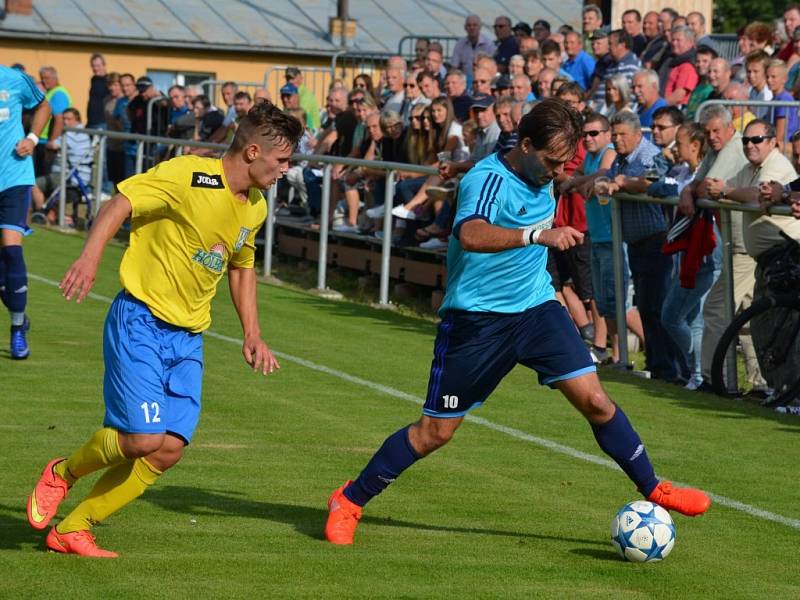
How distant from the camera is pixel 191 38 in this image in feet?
144

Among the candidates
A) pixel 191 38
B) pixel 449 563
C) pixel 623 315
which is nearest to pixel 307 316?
pixel 623 315

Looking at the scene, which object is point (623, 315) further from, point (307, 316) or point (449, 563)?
point (449, 563)

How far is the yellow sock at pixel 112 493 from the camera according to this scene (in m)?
6.71

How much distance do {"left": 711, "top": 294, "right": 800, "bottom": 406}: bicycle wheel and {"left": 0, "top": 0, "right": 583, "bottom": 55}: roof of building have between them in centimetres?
2917

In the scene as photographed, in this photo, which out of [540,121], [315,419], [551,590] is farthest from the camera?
[315,419]

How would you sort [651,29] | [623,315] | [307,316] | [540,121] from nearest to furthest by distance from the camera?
[540,121] → [623,315] → [307,316] → [651,29]

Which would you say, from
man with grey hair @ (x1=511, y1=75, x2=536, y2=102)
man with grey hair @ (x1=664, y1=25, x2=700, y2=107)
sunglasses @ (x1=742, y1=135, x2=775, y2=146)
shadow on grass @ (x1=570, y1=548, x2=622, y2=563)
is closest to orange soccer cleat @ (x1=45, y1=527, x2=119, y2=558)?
shadow on grass @ (x1=570, y1=548, x2=622, y2=563)

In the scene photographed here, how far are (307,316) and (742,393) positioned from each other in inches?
218

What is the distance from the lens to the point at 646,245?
13.1m

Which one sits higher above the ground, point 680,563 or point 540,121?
point 540,121

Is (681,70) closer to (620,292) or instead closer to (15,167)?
(620,292)

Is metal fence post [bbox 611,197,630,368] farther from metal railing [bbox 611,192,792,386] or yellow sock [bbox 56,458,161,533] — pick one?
yellow sock [bbox 56,458,161,533]

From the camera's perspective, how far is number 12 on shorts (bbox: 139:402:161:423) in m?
6.52

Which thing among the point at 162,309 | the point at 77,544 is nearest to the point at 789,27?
the point at 162,309
